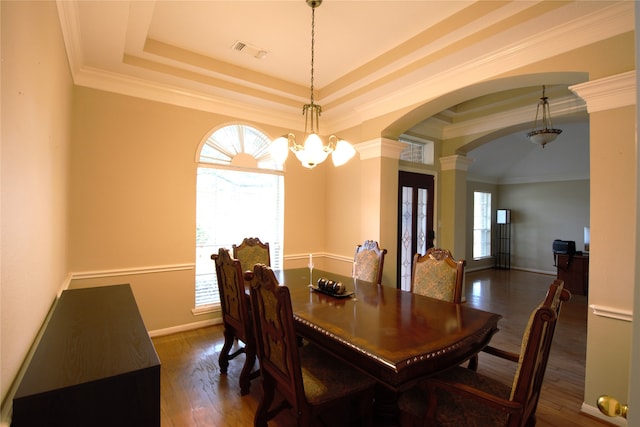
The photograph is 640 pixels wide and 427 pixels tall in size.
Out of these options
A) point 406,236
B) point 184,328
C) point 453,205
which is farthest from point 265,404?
point 453,205

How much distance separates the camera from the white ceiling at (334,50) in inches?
87.7

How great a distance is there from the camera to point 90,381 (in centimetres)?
105

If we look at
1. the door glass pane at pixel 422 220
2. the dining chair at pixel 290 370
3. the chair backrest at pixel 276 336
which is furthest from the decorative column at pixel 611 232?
the door glass pane at pixel 422 220

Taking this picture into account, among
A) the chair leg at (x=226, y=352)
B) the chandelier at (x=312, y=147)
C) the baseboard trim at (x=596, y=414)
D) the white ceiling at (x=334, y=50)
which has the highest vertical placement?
the white ceiling at (x=334, y=50)

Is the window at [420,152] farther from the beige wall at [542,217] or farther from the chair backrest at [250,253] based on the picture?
the beige wall at [542,217]

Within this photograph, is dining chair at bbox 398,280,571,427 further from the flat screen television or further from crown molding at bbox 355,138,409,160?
the flat screen television

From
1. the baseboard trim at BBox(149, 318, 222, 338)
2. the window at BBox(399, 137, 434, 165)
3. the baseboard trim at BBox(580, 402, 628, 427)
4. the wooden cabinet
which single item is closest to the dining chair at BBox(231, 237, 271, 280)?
the baseboard trim at BBox(149, 318, 222, 338)

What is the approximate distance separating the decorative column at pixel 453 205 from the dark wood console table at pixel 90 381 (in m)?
4.68

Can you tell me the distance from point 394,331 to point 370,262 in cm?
151

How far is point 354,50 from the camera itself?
302cm

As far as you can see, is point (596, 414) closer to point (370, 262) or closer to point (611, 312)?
point (611, 312)

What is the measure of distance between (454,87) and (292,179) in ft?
7.96

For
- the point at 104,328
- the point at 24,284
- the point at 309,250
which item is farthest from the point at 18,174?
the point at 309,250

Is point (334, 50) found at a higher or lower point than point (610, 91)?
higher
